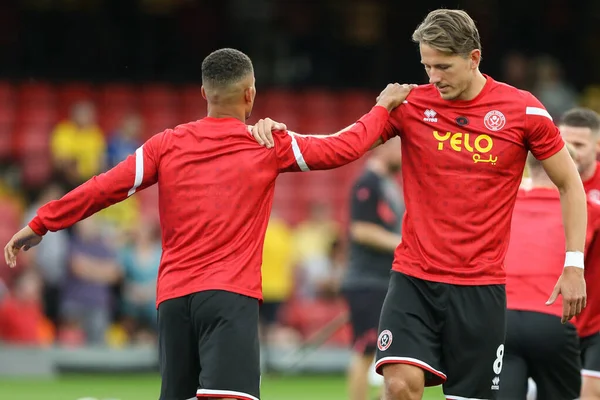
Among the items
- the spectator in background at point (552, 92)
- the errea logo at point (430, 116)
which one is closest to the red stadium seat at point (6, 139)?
the spectator in background at point (552, 92)

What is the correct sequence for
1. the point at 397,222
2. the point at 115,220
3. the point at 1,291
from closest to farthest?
the point at 397,222
the point at 1,291
the point at 115,220

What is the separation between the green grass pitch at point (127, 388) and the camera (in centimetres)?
1206

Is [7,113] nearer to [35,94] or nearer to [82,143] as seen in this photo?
[35,94]

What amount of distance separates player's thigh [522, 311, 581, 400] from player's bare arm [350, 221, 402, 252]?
3.26 m

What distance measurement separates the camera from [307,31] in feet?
70.2

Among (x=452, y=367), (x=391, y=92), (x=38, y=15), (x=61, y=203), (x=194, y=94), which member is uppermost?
(x=38, y=15)

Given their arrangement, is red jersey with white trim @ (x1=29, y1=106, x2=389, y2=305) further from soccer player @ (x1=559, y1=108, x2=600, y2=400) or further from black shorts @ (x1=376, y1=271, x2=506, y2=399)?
soccer player @ (x1=559, y1=108, x2=600, y2=400)

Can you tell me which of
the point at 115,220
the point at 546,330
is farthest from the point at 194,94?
the point at 546,330

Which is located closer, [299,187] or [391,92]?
[391,92]

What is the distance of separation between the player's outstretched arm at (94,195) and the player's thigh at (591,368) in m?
3.07

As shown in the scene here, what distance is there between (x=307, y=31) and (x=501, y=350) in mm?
15389

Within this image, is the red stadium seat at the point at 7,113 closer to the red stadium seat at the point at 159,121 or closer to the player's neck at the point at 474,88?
the red stadium seat at the point at 159,121

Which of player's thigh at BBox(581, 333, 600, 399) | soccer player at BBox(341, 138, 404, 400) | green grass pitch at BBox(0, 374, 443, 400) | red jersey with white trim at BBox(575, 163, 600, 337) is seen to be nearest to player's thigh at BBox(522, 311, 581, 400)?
player's thigh at BBox(581, 333, 600, 399)

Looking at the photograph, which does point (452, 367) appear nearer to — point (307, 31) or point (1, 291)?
point (1, 291)
